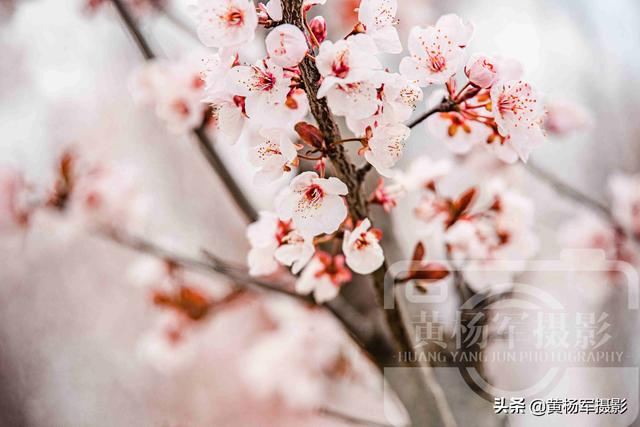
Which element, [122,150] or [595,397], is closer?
[595,397]

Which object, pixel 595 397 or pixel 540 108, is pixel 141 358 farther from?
pixel 540 108

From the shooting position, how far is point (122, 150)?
1850 millimetres

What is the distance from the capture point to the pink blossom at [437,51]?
1.05 feet

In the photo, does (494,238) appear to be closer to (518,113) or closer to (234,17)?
(518,113)

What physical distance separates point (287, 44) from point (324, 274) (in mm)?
216

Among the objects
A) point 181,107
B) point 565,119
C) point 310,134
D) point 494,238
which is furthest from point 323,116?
point 565,119

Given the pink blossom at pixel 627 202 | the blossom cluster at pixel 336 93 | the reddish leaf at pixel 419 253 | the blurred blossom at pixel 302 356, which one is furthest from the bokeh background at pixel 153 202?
the blossom cluster at pixel 336 93

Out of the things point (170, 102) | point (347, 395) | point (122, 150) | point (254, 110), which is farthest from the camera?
point (122, 150)

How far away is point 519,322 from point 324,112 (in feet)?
1.17

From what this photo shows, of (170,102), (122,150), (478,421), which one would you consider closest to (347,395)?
(478,421)

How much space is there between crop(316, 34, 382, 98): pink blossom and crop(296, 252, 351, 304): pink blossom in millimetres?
185

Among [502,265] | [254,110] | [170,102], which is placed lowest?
[502,265]

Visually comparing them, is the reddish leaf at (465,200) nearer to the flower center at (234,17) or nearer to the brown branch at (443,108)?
the brown branch at (443,108)

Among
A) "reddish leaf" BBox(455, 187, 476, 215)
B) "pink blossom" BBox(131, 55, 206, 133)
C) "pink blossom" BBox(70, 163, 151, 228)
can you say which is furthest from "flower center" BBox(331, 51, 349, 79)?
"pink blossom" BBox(70, 163, 151, 228)
